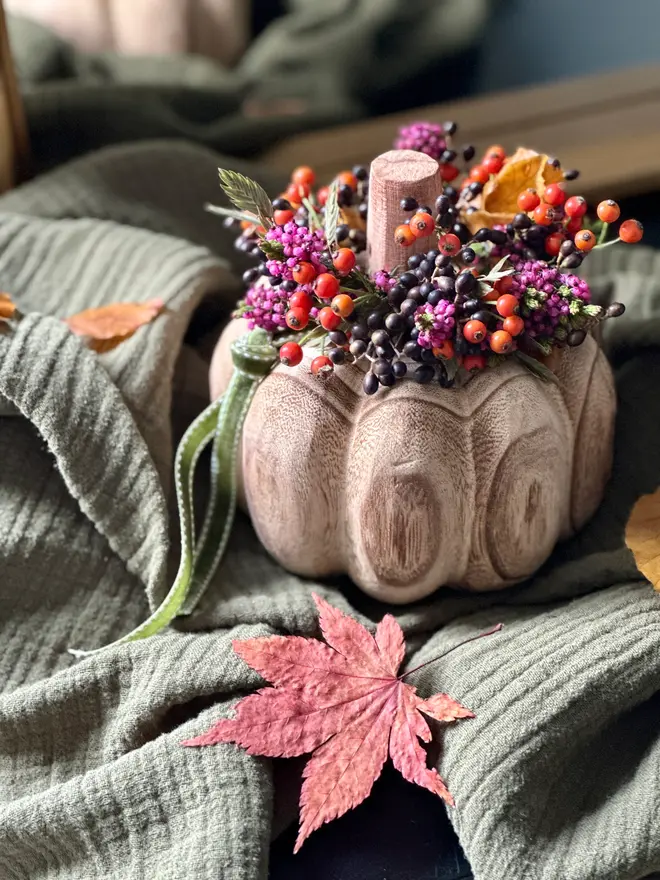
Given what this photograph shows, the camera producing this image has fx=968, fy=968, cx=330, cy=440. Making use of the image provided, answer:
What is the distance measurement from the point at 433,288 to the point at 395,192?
69 millimetres

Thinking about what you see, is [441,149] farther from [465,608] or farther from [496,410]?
[465,608]

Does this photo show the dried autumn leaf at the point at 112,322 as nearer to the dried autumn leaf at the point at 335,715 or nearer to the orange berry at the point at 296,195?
the orange berry at the point at 296,195

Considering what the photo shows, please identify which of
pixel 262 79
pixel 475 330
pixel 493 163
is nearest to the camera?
pixel 475 330

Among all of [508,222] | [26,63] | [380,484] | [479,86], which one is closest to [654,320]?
[508,222]

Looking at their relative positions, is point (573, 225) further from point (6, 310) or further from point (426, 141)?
point (6, 310)

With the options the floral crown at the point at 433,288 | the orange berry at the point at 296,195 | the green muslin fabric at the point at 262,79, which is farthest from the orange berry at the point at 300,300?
the green muslin fabric at the point at 262,79

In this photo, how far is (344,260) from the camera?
0.57 metres

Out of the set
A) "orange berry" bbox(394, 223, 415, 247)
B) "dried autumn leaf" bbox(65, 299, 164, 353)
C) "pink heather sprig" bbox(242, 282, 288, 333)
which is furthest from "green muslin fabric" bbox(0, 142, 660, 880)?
"orange berry" bbox(394, 223, 415, 247)

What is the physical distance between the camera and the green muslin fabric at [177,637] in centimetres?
54

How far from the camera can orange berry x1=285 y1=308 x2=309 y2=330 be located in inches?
22.5

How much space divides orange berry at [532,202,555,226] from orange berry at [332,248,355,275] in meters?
0.12

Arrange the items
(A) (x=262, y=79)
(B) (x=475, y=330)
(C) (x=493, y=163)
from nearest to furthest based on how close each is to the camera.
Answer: (B) (x=475, y=330)
(C) (x=493, y=163)
(A) (x=262, y=79)

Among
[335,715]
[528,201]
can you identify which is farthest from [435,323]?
[335,715]

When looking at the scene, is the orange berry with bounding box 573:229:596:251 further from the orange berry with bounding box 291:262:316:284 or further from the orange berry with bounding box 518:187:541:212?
the orange berry with bounding box 291:262:316:284
